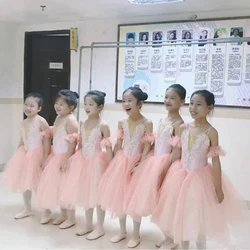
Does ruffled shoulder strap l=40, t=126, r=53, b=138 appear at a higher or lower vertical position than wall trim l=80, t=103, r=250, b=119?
lower

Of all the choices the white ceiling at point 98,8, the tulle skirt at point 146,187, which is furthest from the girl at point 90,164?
the white ceiling at point 98,8

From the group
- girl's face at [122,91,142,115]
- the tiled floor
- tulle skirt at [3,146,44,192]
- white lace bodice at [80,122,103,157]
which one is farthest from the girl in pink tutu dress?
tulle skirt at [3,146,44,192]

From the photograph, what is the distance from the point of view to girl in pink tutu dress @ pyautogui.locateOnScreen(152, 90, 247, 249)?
2445mm

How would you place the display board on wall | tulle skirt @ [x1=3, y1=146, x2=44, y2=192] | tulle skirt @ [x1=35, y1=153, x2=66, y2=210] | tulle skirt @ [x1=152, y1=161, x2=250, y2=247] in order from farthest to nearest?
the display board on wall → tulle skirt @ [x1=3, y1=146, x2=44, y2=192] → tulle skirt @ [x1=35, y1=153, x2=66, y2=210] → tulle skirt @ [x1=152, y1=161, x2=250, y2=247]

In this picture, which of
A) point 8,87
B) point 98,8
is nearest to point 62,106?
point 98,8

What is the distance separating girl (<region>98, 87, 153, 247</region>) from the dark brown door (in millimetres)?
2269

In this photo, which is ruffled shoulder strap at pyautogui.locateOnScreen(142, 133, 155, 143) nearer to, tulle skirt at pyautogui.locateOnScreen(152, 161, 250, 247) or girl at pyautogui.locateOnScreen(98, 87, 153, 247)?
girl at pyautogui.locateOnScreen(98, 87, 153, 247)

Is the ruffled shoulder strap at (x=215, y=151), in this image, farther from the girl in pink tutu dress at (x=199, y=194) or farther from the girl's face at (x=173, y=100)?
the girl's face at (x=173, y=100)

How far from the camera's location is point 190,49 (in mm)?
4102

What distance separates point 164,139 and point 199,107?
15.3 inches

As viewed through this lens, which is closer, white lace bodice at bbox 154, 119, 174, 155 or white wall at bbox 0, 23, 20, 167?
white lace bodice at bbox 154, 119, 174, 155

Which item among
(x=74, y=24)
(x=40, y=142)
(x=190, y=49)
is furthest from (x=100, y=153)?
(x=74, y=24)

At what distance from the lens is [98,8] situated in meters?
4.05

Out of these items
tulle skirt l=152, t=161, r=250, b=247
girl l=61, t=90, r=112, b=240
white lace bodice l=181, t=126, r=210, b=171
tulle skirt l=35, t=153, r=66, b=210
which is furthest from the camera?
tulle skirt l=35, t=153, r=66, b=210
